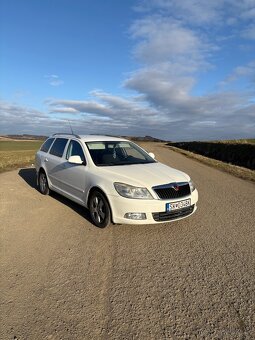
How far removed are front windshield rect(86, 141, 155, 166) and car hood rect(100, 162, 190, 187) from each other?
1.20 ft

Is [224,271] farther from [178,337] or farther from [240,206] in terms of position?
[240,206]

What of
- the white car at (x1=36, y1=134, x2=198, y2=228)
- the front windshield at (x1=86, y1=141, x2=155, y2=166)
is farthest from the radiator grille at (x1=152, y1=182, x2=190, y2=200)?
the front windshield at (x1=86, y1=141, x2=155, y2=166)

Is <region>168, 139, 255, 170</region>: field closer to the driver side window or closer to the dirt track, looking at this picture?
the driver side window

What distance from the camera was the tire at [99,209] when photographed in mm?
5420

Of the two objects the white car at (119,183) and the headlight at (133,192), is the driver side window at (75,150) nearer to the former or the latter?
the white car at (119,183)

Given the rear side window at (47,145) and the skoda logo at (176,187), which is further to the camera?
the rear side window at (47,145)

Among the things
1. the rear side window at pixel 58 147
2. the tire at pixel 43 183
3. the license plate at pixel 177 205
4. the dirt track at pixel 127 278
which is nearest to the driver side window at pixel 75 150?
the rear side window at pixel 58 147

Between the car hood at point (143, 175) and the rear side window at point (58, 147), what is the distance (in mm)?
2077

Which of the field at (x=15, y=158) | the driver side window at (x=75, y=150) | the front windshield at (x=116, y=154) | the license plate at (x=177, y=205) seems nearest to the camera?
the license plate at (x=177, y=205)

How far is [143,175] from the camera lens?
5.59m

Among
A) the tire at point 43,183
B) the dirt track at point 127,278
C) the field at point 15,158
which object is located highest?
the tire at point 43,183

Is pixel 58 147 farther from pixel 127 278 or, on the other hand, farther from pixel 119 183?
pixel 127 278

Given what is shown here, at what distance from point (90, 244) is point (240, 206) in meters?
4.08

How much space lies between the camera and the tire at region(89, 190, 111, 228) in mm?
5420
